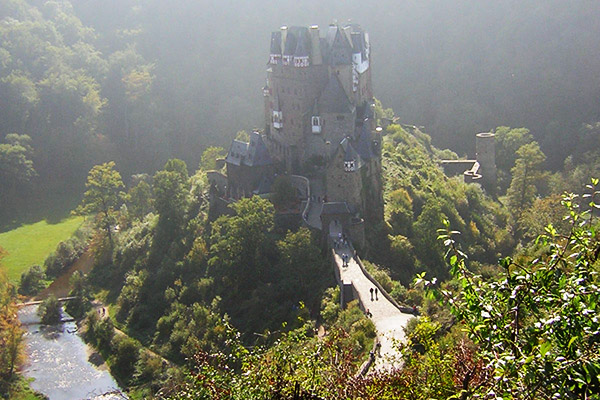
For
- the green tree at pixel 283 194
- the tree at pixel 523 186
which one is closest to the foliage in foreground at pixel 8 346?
the green tree at pixel 283 194

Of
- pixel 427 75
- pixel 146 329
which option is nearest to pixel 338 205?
pixel 146 329

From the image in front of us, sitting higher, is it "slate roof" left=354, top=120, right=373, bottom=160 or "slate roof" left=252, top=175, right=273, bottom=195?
"slate roof" left=354, top=120, right=373, bottom=160

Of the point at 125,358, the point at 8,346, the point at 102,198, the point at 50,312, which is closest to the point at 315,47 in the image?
the point at 102,198

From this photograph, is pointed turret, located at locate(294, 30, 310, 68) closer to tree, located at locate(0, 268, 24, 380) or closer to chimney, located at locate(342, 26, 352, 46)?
chimney, located at locate(342, 26, 352, 46)

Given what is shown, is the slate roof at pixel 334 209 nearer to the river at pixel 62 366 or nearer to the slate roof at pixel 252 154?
the slate roof at pixel 252 154

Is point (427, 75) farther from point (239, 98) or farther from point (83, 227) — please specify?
point (83, 227)

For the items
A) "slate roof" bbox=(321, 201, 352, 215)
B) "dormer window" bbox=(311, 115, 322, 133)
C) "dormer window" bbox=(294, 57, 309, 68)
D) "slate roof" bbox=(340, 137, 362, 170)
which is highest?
"dormer window" bbox=(294, 57, 309, 68)

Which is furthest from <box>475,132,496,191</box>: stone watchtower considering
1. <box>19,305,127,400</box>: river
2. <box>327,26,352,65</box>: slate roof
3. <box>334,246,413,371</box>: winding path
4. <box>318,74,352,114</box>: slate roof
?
→ <box>19,305,127,400</box>: river
